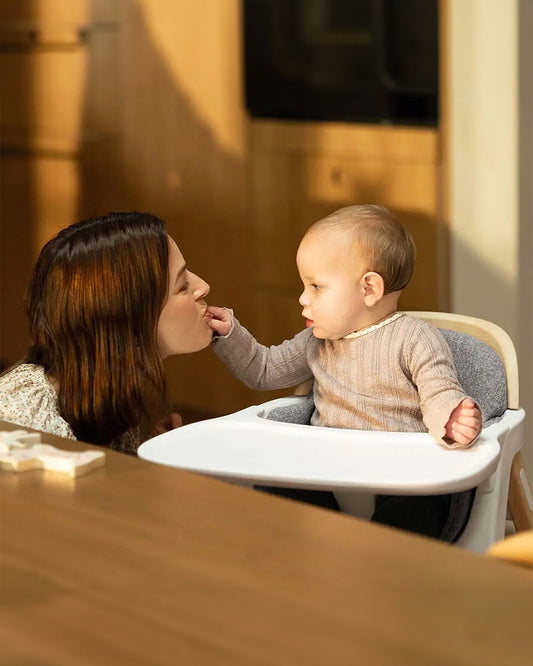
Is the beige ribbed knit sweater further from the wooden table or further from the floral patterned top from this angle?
the wooden table

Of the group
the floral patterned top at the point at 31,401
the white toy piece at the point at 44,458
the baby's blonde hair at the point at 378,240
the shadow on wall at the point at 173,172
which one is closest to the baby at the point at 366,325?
the baby's blonde hair at the point at 378,240

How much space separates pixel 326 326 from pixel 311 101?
4.87ft

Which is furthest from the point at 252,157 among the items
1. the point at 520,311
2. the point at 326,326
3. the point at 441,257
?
the point at 326,326

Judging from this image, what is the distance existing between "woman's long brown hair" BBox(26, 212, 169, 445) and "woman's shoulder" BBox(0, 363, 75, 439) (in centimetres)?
3

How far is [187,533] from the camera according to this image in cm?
85

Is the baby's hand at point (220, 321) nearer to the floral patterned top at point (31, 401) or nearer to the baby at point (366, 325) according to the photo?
the baby at point (366, 325)

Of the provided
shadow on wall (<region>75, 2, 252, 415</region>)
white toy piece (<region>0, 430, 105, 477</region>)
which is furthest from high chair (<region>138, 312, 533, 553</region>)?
shadow on wall (<region>75, 2, 252, 415</region>)

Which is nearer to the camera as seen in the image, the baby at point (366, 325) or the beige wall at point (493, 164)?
the baby at point (366, 325)

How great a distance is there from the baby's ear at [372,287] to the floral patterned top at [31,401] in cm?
44

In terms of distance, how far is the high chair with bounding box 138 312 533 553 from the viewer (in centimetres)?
121

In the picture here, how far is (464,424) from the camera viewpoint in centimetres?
136

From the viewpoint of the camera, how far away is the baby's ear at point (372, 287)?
1595 millimetres

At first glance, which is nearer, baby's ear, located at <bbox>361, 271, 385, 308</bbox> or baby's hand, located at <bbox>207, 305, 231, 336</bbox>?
baby's ear, located at <bbox>361, 271, 385, 308</bbox>

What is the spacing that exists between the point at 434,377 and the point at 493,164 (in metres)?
1.21
